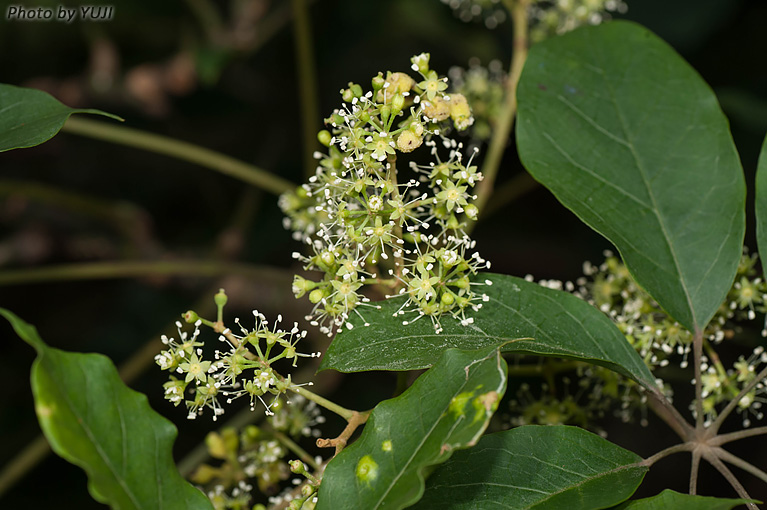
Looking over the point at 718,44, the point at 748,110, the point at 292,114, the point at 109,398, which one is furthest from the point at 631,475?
the point at 292,114

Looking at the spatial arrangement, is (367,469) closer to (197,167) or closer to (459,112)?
(459,112)

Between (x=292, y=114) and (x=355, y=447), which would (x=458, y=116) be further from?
(x=292, y=114)

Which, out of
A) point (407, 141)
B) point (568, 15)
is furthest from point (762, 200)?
point (568, 15)

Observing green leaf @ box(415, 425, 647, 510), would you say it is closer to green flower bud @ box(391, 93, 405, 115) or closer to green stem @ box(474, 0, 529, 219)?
green flower bud @ box(391, 93, 405, 115)

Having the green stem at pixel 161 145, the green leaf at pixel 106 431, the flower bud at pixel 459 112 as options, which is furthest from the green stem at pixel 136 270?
the green leaf at pixel 106 431

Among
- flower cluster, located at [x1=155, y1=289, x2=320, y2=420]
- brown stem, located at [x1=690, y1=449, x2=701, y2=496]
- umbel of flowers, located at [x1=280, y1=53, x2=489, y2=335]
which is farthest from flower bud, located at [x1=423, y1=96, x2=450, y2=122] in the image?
brown stem, located at [x1=690, y1=449, x2=701, y2=496]

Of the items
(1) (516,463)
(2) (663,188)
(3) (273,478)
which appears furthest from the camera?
(3) (273,478)

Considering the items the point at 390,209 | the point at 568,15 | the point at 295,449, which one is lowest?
the point at 295,449
